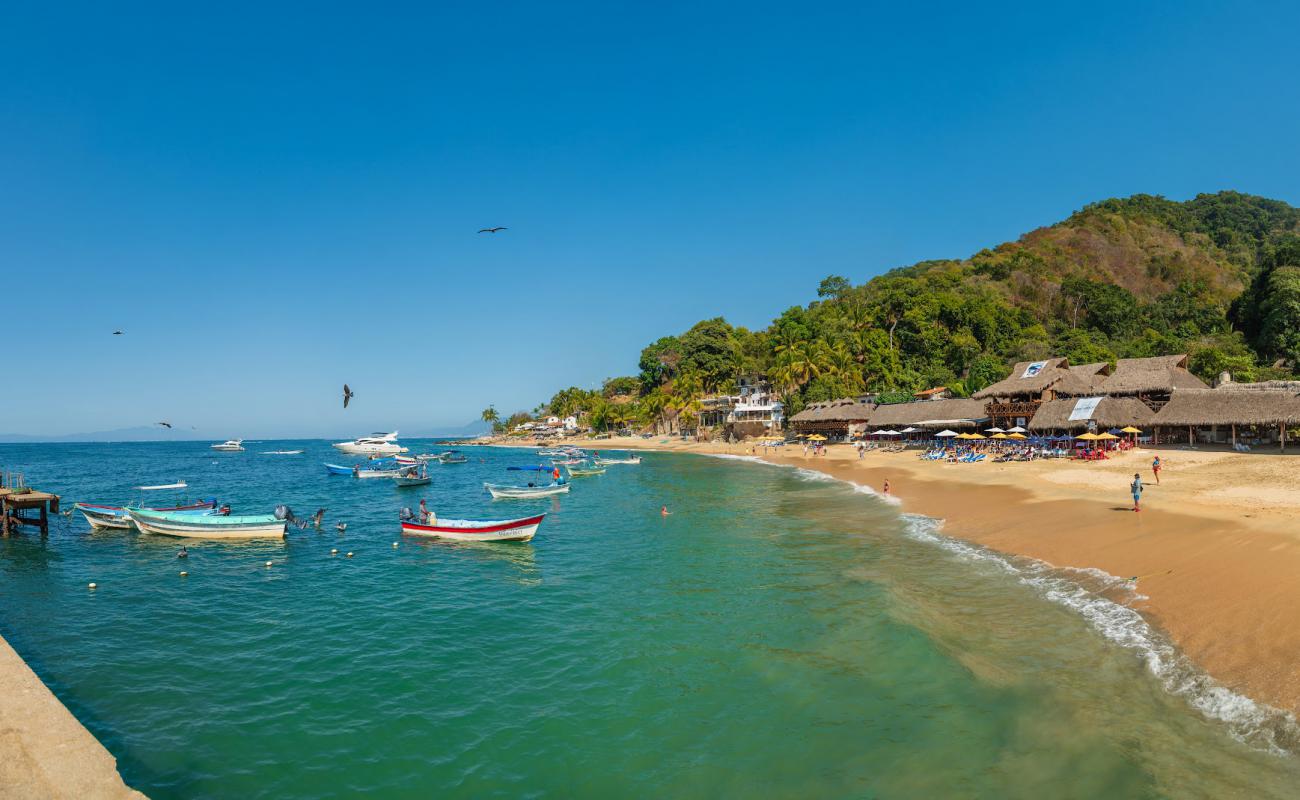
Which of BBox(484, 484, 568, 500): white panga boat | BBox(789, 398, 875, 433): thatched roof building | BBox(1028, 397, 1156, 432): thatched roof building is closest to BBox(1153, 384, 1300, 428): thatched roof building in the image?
BBox(1028, 397, 1156, 432): thatched roof building

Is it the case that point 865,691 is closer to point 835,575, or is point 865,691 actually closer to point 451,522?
point 835,575

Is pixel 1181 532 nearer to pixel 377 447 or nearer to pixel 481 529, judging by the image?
pixel 481 529

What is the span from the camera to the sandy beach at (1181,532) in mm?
11234

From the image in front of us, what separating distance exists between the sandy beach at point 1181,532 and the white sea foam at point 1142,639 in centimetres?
29

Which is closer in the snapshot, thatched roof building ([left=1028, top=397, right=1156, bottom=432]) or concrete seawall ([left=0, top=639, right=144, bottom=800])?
concrete seawall ([left=0, top=639, right=144, bottom=800])

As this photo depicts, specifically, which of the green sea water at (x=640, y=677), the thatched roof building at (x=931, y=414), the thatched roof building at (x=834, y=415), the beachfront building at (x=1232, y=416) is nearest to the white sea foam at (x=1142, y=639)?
the green sea water at (x=640, y=677)

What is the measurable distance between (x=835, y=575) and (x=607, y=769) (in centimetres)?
1108

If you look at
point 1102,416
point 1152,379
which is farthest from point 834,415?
→ point 1102,416

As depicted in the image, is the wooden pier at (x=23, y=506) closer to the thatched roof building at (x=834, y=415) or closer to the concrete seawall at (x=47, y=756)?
the concrete seawall at (x=47, y=756)

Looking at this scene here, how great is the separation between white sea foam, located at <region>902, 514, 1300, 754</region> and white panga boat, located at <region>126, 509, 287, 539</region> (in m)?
26.7

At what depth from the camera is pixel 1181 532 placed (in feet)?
61.3

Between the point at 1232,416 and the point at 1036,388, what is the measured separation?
15879 millimetres

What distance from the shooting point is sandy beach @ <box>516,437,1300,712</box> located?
11234mm

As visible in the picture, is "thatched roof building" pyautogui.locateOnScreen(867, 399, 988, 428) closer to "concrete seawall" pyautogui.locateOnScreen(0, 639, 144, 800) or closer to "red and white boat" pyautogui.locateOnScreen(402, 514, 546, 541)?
"red and white boat" pyautogui.locateOnScreen(402, 514, 546, 541)
